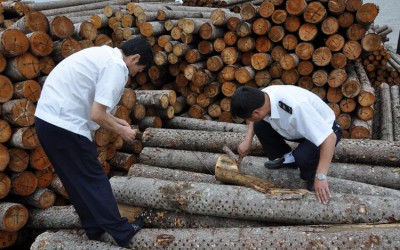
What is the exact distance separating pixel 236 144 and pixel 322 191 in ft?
4.93

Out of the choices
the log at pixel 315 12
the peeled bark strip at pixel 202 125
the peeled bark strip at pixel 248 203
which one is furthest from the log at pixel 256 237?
the log at pixel 315 12

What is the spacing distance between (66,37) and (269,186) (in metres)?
3.04

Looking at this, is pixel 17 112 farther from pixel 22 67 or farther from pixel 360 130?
pixel 360 130

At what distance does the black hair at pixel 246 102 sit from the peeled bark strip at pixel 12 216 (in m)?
2.58

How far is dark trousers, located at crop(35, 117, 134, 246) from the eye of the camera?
2.78m

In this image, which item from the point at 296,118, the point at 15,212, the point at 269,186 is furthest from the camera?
the point at 15,212

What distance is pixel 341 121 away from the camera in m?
5.31

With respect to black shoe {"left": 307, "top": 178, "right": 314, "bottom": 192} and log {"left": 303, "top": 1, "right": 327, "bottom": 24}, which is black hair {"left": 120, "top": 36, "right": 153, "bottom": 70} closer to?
black shoe {"left": 307, "top": 178, "right": 314, "bottom": 192}

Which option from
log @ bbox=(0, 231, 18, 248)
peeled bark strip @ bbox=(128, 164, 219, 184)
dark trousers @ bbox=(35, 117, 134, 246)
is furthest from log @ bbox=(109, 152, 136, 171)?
dark trousers @ bbox=(35, 117, 134, 246)

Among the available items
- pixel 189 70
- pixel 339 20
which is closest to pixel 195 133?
pixel 189 70

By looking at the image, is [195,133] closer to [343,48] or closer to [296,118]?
[296,118]

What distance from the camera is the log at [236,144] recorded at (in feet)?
12.9

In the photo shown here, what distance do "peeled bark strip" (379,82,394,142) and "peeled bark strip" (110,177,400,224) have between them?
288 centimetres

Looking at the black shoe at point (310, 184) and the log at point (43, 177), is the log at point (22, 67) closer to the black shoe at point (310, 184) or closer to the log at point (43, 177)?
the log at point (43, 177)
